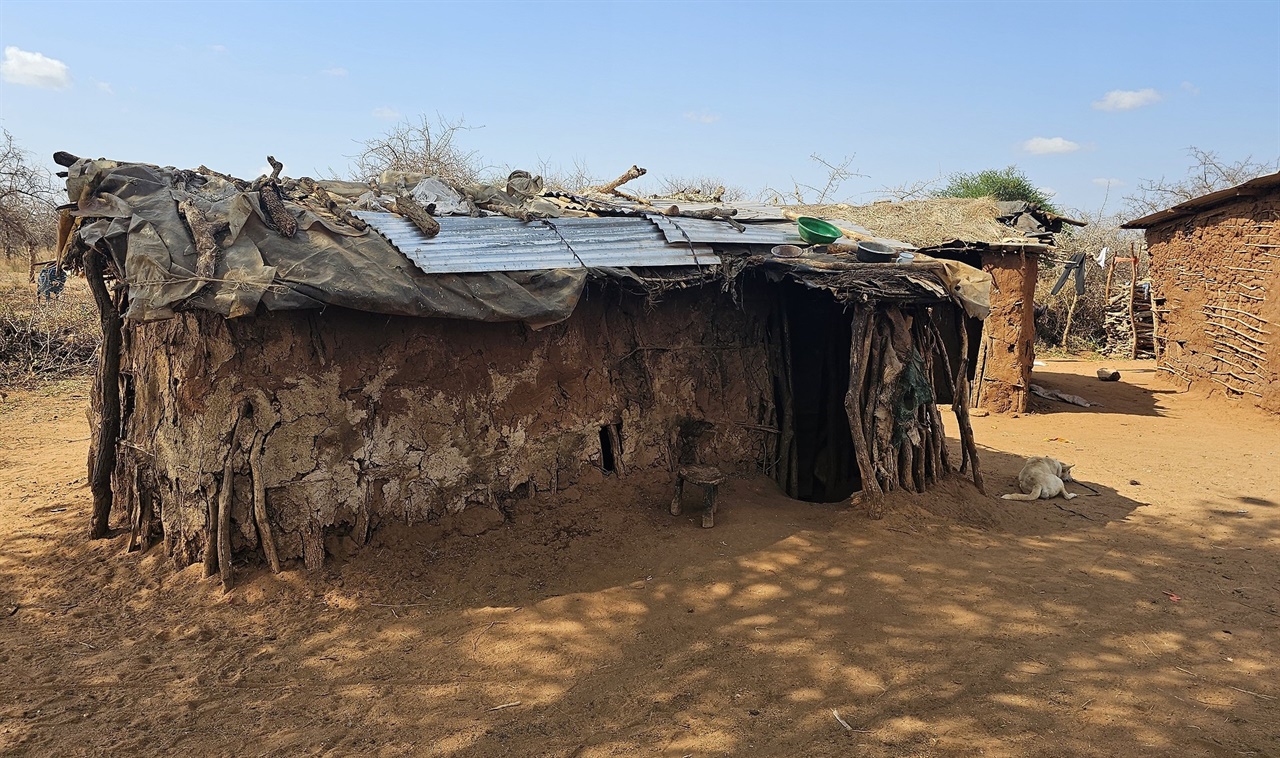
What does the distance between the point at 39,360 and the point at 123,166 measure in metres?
9.03

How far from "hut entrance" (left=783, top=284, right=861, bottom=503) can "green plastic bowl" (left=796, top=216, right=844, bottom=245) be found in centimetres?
61

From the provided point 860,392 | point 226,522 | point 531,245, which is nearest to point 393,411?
point 226,522

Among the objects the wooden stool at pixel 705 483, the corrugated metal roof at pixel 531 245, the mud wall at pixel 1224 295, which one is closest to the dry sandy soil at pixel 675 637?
the wooden stool at pixel 705 483

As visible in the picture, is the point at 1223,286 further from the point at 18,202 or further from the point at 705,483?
the point at 18,202

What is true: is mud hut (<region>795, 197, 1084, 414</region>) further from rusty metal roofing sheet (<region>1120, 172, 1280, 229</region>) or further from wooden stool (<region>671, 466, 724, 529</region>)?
wooden stool (<region>671, 466, 724, 529</region>)

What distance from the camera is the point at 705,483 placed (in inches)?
239

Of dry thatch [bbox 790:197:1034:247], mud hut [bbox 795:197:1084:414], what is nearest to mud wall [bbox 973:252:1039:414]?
mud hut [bbox 795:197:1084:414]

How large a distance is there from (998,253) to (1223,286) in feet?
11.4

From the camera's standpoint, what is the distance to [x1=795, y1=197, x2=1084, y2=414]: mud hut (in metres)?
11.6

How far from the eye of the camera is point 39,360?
1212 cm

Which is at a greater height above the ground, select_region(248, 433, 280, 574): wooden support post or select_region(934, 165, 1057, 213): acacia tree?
select_region(934, 165, 1057, 213): acacia tree

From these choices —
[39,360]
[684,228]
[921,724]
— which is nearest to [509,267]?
[684,228]

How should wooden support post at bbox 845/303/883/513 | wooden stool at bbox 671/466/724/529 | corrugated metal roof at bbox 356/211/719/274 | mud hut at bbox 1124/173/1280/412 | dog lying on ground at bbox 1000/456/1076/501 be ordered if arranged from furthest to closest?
mud hut at bbox 1124/173/1280/412
dog lying on ground at bbox 1000/456/1076/501
wooden support post at bbox 845/303/883/513
wooden stool at bbox 671/466/724/529
corrugated metal roof at bbox 356/211/719/274

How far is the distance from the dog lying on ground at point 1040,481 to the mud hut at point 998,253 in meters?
3.45
